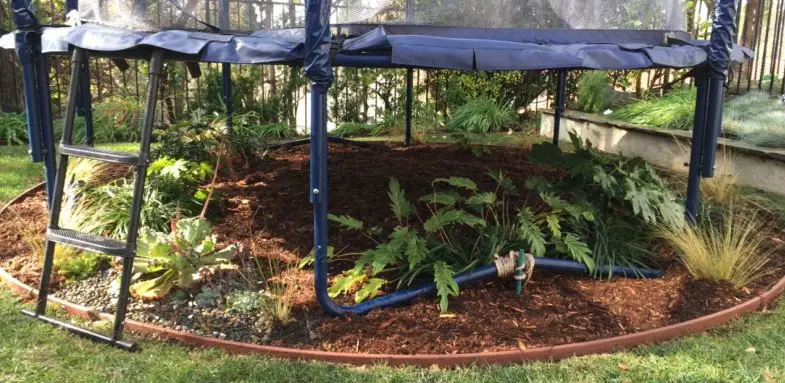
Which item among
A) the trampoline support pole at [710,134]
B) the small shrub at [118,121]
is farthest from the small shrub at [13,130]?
the trampoline support pole at [710,134]

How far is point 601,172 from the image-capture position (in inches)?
171

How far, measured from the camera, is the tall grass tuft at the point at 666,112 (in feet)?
23.1

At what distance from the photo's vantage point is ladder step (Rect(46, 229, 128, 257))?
10.4ft

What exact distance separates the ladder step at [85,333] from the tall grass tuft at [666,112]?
586 centimetres

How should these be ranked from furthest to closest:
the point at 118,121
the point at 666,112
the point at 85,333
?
1. the point at 118,121
2. the point at 666,112
3. the point at 85,333

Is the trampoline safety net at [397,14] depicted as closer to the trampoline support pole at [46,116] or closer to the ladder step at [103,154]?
the trampoline support pole at [46,116]

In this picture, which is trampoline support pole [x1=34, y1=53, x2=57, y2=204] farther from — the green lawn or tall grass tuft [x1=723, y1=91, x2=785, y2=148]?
tall grass tuft [x1=723, y1=91, x2=785, y2=148]

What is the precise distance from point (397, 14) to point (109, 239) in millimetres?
2098

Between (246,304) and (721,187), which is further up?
(721,187)

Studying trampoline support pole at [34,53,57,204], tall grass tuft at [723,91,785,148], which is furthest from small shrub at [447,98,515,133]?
trampoline support pole at [34,53,57,204]

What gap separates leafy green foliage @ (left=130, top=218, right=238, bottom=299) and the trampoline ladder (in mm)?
337

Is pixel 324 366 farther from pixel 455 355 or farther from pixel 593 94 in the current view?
pixel 593 94

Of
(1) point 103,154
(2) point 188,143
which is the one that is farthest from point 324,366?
(2) point 188,143

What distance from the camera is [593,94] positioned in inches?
343
